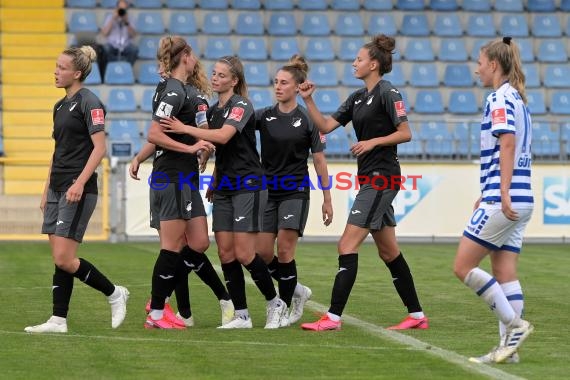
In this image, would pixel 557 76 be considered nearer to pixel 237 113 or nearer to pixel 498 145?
pixel 237 113

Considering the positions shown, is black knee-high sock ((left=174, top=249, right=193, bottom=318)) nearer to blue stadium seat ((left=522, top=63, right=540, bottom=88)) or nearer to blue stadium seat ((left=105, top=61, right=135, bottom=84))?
blue stadium seat ((left=105, top=61, right=135, bottom=84))

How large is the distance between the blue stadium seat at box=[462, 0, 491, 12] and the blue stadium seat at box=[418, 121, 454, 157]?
15.3ft

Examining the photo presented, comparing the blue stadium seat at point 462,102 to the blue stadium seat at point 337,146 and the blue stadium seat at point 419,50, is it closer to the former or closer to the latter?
the blue stadium seat at point 419,50

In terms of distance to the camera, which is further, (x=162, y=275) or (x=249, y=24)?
(x=249, y=24)

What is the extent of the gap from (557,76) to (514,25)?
153 centimetres

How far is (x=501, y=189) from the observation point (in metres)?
7.06

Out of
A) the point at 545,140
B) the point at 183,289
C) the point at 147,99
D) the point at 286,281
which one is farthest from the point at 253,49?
the point at 183,289

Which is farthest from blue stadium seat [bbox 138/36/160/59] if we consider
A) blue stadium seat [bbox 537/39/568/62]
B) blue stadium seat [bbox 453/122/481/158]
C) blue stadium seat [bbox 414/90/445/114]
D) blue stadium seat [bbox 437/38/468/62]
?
blue stadium seat [bbox 537/39/568/62]

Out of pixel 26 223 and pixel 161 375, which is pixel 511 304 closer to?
pixel 161 375

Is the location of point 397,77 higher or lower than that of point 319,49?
lower

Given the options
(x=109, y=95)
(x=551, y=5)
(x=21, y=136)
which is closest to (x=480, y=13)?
(x=551, y=5)

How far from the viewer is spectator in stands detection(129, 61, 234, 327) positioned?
8.94m

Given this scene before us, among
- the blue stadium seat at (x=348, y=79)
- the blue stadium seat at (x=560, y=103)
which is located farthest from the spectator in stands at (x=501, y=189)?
the blue stadium seat at (x=560, y=103)

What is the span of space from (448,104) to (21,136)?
8119mm
